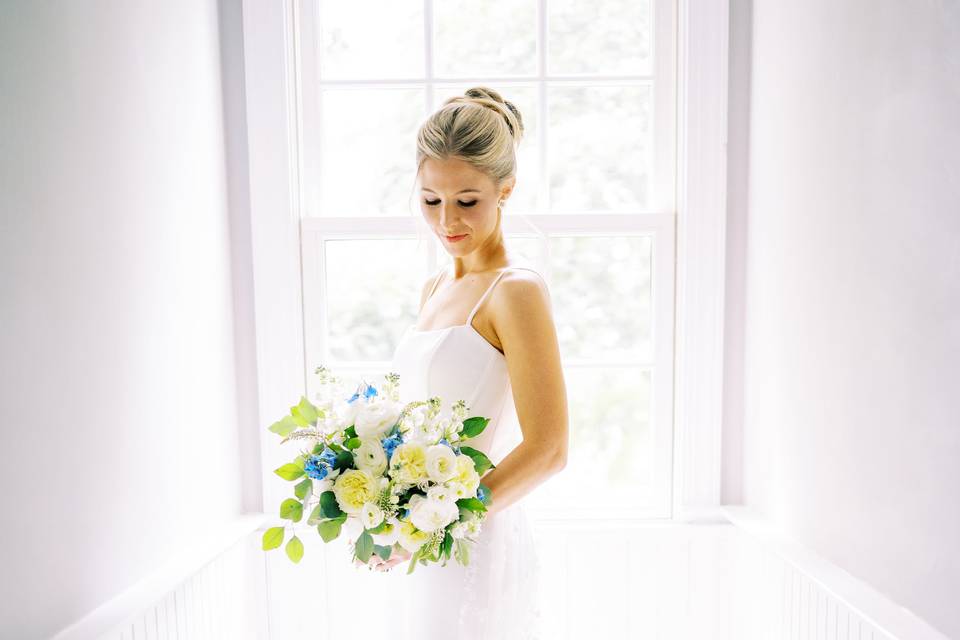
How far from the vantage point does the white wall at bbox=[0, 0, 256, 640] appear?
1.26 metres

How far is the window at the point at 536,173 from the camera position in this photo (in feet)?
7.53

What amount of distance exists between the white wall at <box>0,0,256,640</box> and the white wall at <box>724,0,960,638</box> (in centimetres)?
174

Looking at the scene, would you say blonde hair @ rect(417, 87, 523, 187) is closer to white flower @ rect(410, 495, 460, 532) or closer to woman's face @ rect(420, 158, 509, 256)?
woman's face @ rect(420, 158, 509, 256)

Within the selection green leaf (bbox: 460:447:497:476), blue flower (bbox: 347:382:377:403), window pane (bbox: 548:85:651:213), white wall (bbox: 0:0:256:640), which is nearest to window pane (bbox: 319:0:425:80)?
white wall (bbox: 0:0:256:640)

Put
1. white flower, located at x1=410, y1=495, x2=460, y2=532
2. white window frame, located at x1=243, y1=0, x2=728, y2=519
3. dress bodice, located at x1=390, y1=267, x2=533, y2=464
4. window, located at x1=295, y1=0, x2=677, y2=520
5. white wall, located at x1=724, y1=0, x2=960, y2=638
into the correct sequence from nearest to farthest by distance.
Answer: white flower, located at x1=410, y1=495, x2=460, y2=532 < white wall, located at x1=724, y1=0, x2=960, y2=638 < dress bodice, located at x1=390, y1=267, x2=533, y2=464 < white window frame, located at x1=243, y1=0, x2=728, y2=519 < window, located at x1=295, y1=0, x2=677, y2=520

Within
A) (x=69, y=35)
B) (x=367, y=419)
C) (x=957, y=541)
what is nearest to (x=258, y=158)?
(x=69, y=35)

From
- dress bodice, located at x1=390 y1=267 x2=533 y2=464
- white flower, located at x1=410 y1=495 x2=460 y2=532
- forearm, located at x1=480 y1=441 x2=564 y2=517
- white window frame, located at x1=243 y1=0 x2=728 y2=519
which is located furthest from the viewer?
white window frame, located at x1=243 y1=0 x2=728 y2=519

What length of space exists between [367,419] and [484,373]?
36 cm

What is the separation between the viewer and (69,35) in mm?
1421

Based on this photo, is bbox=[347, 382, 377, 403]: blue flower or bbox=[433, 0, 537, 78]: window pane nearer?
bbox=[347, 382, 377, 403]: blue flower

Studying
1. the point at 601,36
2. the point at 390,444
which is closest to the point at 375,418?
the point at 390,444

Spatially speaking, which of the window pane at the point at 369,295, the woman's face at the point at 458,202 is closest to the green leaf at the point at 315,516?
the woman's face at the point at 458,202

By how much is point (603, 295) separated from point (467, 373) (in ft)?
3.25

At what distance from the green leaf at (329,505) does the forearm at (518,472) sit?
12.9 inches
